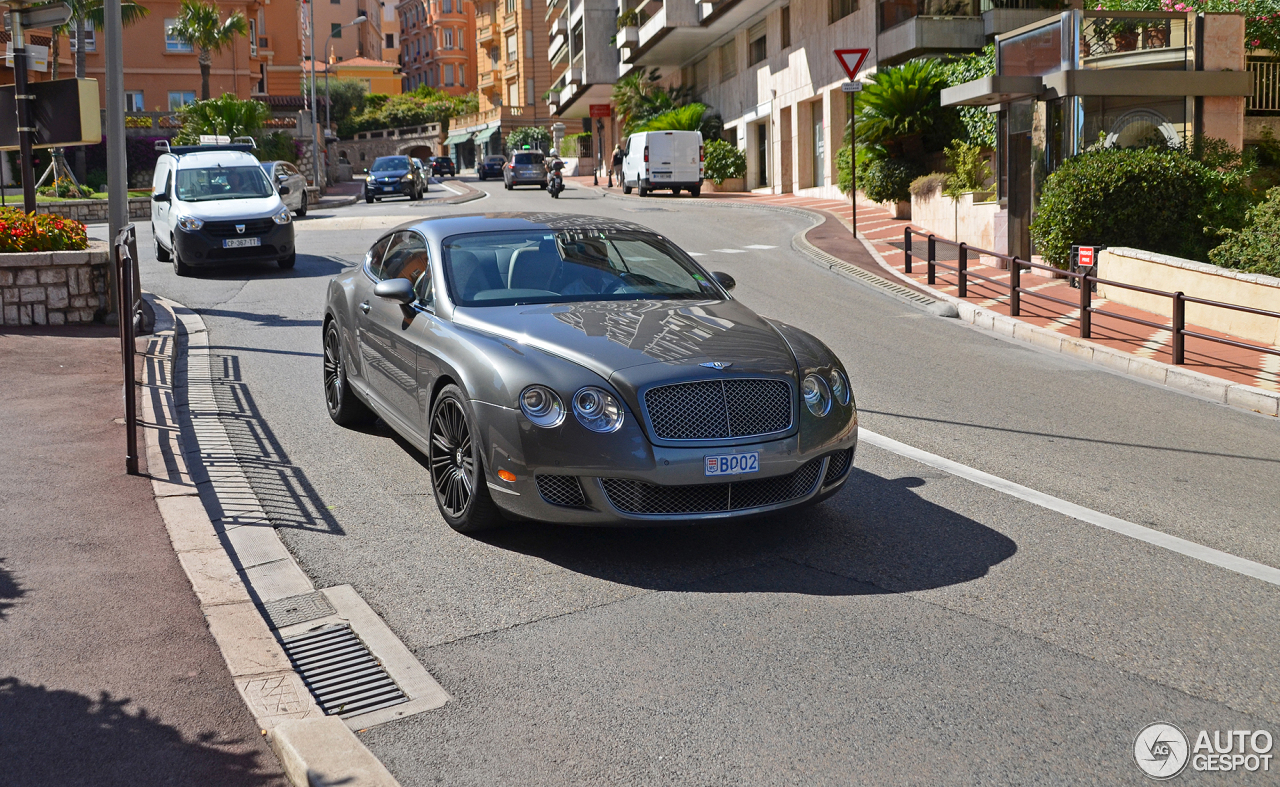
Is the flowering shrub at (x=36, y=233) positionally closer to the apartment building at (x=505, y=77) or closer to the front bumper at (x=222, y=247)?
the front bumper at (x=222, y=247)

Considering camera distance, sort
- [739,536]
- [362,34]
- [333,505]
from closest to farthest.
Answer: [739,536]
[333,505]
[362,34]

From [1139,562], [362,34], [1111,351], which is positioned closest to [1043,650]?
[1139,562]

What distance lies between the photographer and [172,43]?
2498 inches

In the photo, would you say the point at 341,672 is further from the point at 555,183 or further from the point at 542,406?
the point at 555,183

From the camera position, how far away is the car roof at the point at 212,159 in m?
20.3

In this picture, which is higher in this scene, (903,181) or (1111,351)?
(903,181)

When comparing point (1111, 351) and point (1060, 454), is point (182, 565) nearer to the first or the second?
point (1060, 454)

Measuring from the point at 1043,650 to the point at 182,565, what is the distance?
3.77 meters

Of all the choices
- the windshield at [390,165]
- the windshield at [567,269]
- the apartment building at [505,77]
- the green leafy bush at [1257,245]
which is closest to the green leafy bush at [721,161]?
the windshield at [390,165]

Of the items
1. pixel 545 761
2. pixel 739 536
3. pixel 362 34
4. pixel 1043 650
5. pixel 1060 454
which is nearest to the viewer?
pixel 545 761

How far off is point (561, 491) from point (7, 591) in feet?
7.85

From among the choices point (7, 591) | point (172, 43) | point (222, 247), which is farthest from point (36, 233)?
point (172, 43)

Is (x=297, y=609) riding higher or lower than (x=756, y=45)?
lower

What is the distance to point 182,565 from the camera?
5605mm
